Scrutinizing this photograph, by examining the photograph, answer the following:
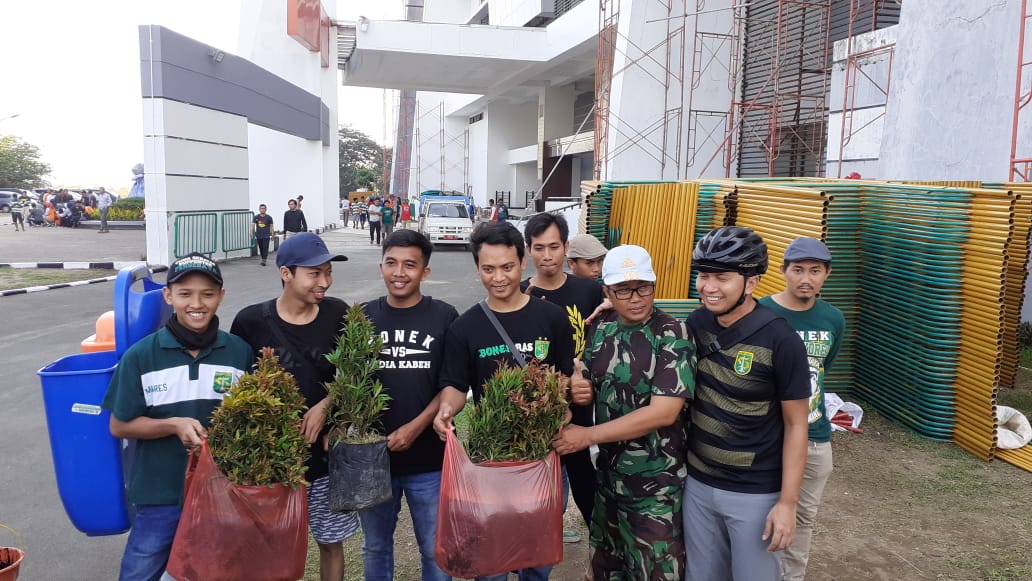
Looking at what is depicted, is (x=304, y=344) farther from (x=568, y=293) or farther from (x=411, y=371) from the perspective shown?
Result: (x=568, y=293)

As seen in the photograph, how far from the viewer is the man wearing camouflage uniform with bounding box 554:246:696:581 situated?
7.95 feet

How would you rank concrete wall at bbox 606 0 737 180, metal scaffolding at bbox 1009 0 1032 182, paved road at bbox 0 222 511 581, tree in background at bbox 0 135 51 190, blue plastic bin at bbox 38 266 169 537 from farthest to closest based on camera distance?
tree in background at bbox 0 135 51 190, concrete wall at bbox 606 0 737 180, metal scaffolding at bbox 1009 0 1032 182, paved road at bbox 0 222 511 581, blue plastic bin at bbox 38 266 169 537

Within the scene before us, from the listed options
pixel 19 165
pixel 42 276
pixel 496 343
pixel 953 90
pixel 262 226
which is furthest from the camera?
pixel 19 165

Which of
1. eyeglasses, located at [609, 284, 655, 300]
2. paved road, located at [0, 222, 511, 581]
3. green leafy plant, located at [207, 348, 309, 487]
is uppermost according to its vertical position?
eyeglasses, located at [609, 284, 655, 300]

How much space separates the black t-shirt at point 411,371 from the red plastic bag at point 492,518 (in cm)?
46

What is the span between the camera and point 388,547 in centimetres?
291

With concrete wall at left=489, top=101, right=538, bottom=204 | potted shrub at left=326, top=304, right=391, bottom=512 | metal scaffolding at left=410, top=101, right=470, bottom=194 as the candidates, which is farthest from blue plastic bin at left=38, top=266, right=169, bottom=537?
metal scaffolding at left=410, top=101, right=470, bottom=194

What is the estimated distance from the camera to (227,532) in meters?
2.30

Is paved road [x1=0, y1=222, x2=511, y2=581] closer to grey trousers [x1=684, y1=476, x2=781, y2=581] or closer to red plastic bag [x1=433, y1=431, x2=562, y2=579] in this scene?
red plastic bag [x1=433, y1=431, x2=562, y2=579]

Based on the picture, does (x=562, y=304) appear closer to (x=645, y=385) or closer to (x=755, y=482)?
(x=645, y=385)

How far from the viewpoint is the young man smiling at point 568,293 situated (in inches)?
125

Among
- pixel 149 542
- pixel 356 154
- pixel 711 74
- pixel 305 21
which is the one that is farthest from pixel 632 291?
pixel 356 154

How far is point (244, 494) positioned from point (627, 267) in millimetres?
1530

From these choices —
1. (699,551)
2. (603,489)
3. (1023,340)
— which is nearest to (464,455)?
(603,489)
